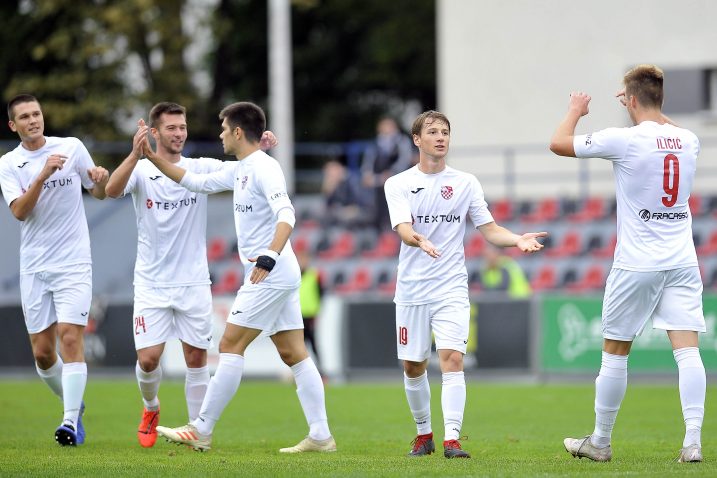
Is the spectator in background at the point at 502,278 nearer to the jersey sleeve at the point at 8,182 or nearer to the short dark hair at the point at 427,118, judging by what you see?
the jersey sleeve at the point at 8,182

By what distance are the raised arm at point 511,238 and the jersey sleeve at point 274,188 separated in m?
1.42

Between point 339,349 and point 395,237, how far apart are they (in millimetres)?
5589

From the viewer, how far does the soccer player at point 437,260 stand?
944 centimetres

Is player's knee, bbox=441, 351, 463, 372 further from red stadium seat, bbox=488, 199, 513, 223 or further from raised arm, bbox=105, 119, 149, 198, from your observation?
red stadium seat, bbox=488, 199, 513, 223

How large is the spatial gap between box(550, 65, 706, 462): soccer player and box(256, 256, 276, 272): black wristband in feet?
6.74

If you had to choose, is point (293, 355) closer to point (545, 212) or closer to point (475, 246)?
point (475, 246)

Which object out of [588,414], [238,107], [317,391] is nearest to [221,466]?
[317,391]

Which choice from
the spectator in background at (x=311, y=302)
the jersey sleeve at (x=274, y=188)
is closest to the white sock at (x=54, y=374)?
the jersey sleeve at (x=274, y=188)

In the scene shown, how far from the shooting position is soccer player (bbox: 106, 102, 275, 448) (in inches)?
419

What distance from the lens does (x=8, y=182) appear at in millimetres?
10875

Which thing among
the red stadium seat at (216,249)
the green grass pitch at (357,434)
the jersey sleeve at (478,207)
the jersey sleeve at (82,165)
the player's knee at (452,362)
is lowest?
the green grass pitch at (357,434)

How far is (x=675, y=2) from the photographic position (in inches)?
986

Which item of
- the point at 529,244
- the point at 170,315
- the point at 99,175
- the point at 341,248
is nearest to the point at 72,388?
the point at 170,315

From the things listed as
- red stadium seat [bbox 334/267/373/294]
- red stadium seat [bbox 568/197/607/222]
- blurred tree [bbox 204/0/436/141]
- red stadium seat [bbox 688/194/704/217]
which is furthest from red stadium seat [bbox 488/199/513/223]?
blurred tree [bbox 204/0/436/141]
